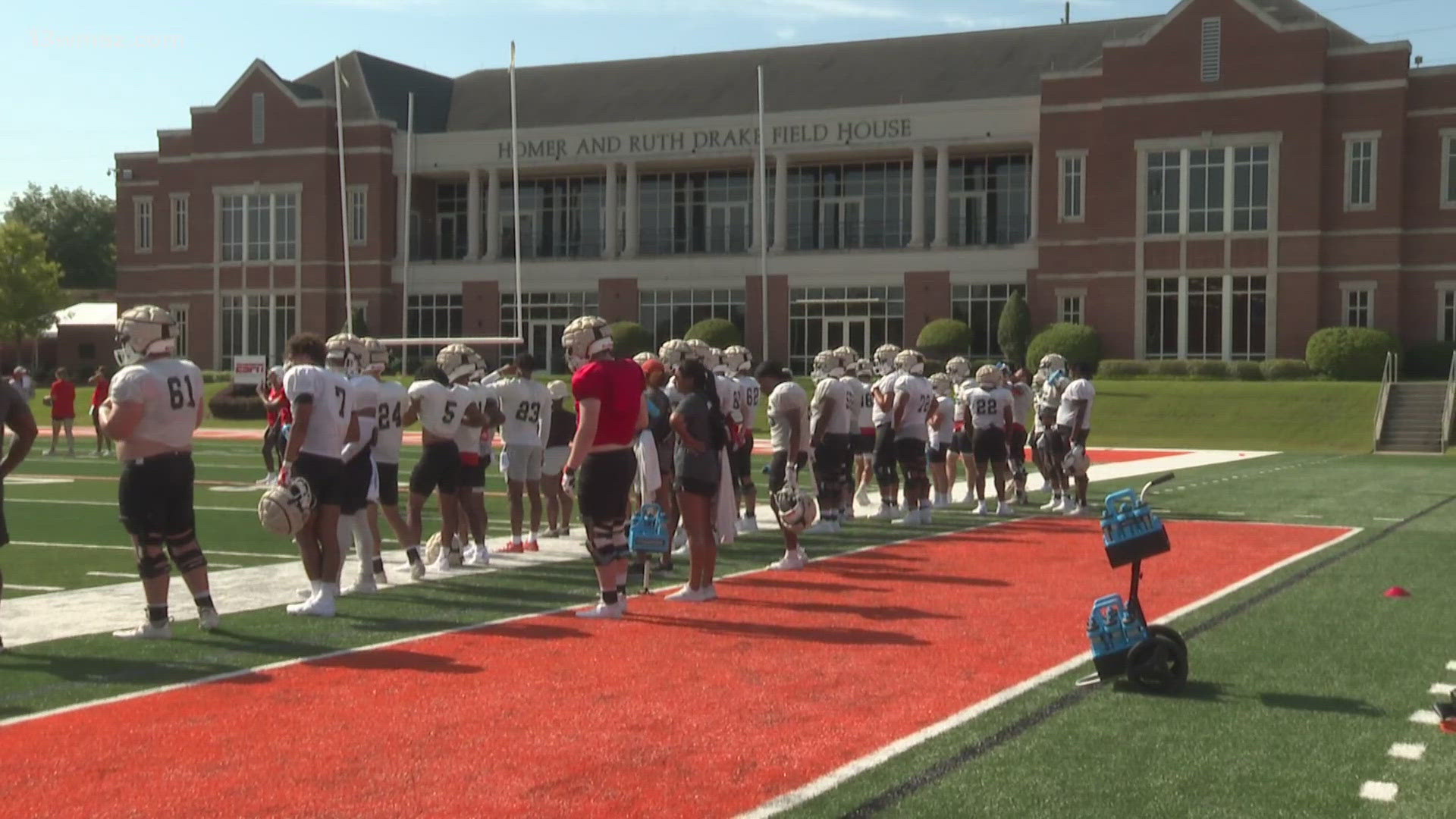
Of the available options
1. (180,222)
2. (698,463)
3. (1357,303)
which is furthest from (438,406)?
(180,222)

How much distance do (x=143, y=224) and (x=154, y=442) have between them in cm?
5527

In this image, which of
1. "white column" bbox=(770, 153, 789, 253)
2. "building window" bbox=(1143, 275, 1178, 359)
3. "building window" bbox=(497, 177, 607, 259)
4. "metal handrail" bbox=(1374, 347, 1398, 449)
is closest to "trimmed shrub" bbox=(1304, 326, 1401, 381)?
"metal handrail" bbox=(1374, 347, 1398, 449)

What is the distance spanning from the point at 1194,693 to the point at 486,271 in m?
49.2

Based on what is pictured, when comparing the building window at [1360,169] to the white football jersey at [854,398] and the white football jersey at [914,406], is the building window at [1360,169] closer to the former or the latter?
the white football jersey at [854,398]

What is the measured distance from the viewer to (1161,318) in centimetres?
4609

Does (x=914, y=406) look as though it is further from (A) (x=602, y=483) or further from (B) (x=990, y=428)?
(A) (x=602, y=483)

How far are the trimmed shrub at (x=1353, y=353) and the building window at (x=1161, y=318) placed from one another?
466 centimetres

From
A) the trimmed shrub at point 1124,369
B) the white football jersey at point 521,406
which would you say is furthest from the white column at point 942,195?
the white football jersey at point 521,406

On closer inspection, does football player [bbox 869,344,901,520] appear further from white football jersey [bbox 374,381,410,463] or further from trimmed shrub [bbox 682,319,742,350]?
trimmed shrub [bbox 682,319,742,350]

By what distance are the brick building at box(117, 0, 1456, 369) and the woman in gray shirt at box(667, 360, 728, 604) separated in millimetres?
36805

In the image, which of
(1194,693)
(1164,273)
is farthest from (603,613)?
(1164,273)

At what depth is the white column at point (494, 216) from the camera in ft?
182

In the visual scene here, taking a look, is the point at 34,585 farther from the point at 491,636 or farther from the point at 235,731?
the point at 235,731

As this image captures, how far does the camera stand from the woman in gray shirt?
1088 cm
